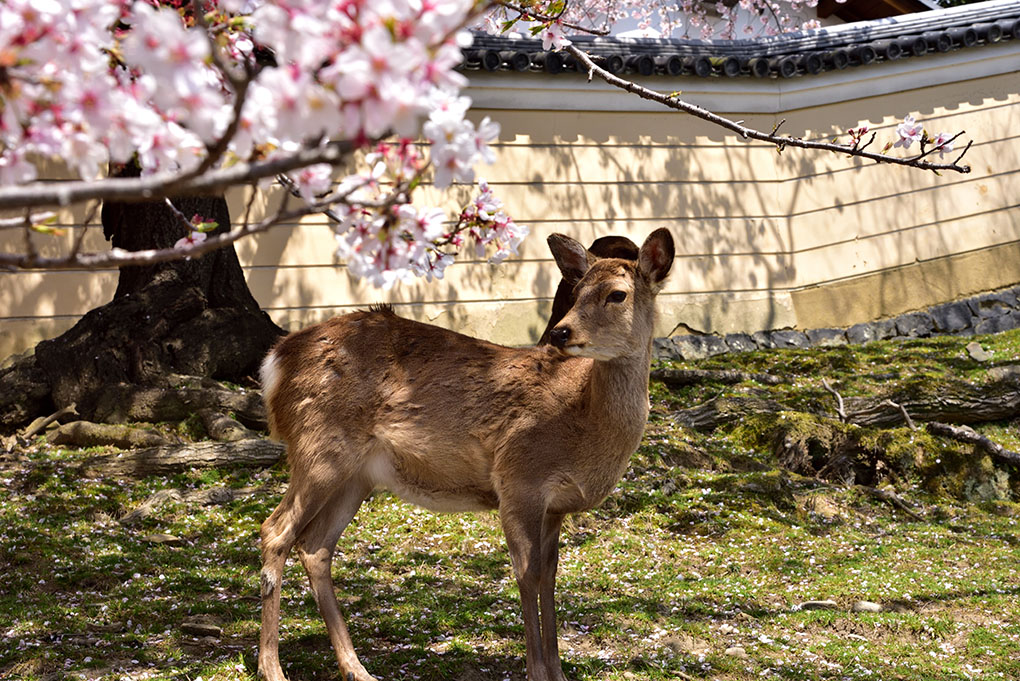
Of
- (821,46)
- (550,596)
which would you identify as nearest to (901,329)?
(821,46)

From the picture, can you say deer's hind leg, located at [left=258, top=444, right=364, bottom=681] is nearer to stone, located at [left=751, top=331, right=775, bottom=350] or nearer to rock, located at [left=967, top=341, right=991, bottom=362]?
rock, located at [left=967, top=341, right=991, bottom=362]

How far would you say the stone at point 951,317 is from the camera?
14148 millimetres

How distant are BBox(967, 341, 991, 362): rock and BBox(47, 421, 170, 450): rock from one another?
28.8 ft

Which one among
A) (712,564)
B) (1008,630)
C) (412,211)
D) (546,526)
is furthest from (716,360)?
(412,211)

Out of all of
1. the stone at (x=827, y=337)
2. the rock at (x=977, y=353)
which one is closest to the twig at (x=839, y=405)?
the rock at (x=977, y=353)

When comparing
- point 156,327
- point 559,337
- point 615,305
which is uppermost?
point 615,305

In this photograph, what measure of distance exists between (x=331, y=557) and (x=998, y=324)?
11.6 metres

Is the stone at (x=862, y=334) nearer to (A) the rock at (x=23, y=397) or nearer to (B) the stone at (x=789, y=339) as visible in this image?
(B) the stone at (x=789, y=339)

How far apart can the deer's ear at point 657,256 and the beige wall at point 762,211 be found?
26.3ft

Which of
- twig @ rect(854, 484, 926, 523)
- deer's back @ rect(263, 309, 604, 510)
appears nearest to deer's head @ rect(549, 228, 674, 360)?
deer's back @ rect(263, 309, 604, 510)

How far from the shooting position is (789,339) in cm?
1387

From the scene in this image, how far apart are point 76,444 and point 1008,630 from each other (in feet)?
23.6

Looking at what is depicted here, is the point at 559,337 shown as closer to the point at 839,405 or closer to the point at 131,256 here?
the point at 131,256

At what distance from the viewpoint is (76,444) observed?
8820 mm
